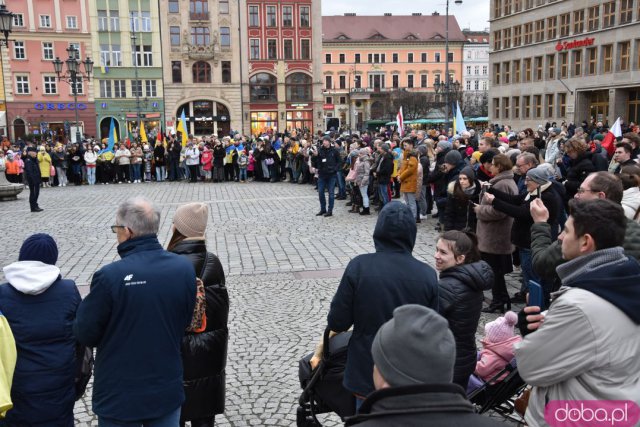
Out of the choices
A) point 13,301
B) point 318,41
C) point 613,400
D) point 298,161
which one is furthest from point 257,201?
point 318,41

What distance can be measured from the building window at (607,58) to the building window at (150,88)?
4217 centimetres

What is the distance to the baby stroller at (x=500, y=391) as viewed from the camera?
13.4 ft

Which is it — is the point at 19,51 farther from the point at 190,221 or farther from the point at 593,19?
the point at 190,221

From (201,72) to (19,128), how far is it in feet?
Answer: 61.8

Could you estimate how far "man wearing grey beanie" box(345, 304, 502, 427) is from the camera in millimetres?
1794

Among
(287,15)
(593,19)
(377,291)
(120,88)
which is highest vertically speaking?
(287,15)

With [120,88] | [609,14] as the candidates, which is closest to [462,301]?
[609,14]

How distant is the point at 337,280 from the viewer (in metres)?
8.82

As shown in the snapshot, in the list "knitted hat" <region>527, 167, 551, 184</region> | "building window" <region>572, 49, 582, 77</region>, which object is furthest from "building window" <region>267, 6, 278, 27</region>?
"knitted hat" <region>527, 167, 551, 184</region>

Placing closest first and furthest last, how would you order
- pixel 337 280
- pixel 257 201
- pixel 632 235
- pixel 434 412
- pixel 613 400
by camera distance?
pixel 434 412
pixel 613 400
pixel 632 235
pixel 337 280
pixel 257 201

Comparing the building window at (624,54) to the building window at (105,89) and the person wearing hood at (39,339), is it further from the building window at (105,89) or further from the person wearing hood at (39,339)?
the person wearing hood at (39,339)

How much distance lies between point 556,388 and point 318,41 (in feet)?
225

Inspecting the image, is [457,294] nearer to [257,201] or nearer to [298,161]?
[257,201]

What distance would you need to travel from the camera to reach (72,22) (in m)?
57.7
